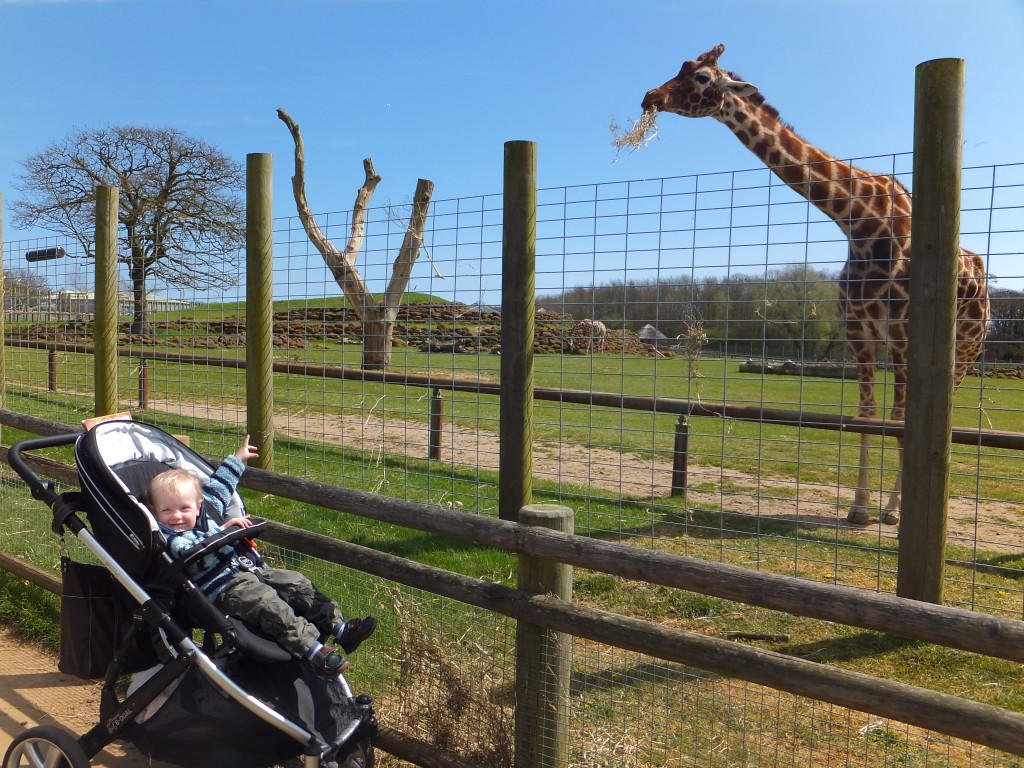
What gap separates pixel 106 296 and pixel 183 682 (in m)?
4.32

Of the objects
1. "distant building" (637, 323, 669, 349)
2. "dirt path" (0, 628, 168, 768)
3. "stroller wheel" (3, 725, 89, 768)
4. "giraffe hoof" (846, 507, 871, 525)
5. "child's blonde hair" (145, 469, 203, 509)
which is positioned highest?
"distant building" (637, 323, 669, 349)

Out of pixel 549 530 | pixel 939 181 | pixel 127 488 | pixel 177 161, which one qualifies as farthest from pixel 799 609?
pixel 177 161

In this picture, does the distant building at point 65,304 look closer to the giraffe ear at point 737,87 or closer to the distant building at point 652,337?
the distant building at point 652,337

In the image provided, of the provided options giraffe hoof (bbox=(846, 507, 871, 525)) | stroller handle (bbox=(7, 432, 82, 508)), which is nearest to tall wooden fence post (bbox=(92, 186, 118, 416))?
stroller handle (bbox=(7, 432, 82, 508))

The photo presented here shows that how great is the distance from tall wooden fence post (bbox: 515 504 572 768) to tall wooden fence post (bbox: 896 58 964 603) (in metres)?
1.52

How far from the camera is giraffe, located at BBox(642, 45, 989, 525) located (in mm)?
5734

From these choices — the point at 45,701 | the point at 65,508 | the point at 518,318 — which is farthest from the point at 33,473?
the point at 518,318

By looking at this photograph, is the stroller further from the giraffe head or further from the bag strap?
the giraffe head

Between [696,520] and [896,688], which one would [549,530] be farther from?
[696,520]

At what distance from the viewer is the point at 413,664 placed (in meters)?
3.49

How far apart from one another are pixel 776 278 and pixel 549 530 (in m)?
1.81

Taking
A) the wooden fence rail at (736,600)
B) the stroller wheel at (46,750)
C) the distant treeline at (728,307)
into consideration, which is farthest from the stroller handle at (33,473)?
the distant treeline at (728,307)

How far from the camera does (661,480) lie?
29.2ft

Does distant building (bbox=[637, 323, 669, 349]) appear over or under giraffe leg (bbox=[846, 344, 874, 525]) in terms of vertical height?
over
